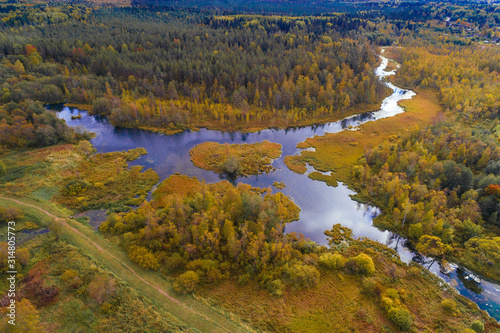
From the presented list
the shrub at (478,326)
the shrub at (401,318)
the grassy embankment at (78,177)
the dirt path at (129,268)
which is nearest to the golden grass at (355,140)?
the shrub at (401,318)

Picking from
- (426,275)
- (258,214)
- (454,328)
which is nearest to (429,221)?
(426,275)

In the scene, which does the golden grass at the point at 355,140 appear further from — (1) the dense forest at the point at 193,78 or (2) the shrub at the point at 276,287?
(2) the shrub at the point at 276,287

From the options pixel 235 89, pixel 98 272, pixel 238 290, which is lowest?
pixel 238 290

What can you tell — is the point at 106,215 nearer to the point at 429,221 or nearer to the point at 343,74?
the point at 429,221

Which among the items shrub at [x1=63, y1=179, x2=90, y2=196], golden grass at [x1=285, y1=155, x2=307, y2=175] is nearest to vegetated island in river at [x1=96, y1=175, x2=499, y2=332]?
shrub at [x1=63, y1=179, x2=90, y2=196]

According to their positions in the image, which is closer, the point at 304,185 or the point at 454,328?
the point at 454,328

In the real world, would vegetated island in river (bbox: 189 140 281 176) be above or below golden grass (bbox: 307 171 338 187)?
above

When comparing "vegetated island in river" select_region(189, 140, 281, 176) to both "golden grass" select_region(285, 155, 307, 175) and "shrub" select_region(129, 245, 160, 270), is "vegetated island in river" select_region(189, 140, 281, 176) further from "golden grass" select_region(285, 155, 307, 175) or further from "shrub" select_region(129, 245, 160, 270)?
"shrub" select_region(129, 245, 160, 270)
